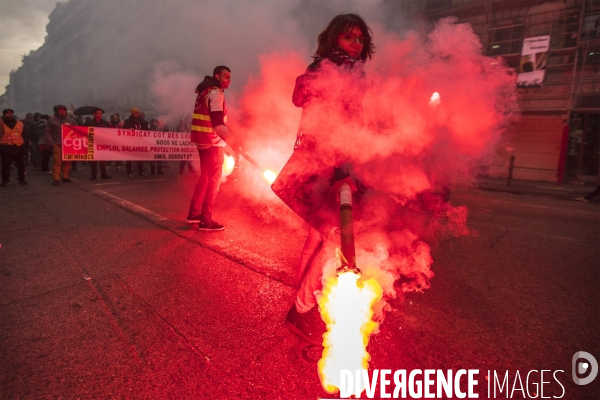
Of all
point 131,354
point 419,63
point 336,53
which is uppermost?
point 419,63

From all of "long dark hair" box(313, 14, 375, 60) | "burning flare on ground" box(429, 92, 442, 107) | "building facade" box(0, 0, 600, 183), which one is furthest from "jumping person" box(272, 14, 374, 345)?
"building facade" box(0, 0, 600, 183)

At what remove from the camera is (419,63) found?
2523 mm

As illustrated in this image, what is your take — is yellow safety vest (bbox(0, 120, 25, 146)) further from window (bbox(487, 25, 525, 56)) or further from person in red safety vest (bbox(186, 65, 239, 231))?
window (bbox(487, 25, 525, 56))

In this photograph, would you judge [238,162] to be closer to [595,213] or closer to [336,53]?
[336,53]

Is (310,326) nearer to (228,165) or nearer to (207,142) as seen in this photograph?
(207,142)

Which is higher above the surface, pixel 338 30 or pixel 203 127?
pixel 338 30

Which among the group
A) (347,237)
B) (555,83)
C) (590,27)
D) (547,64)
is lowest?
(347,237)

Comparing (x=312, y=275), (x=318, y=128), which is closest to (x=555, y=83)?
(x=318, y=128)

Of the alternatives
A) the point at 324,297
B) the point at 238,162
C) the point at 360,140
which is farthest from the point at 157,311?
the point at 238,162

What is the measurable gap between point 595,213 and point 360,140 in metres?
6.87

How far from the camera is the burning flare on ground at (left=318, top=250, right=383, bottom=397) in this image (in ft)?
4.98

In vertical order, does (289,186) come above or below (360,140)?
below

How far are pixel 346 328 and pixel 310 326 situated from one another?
33 centimetres

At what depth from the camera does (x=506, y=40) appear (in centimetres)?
1459
